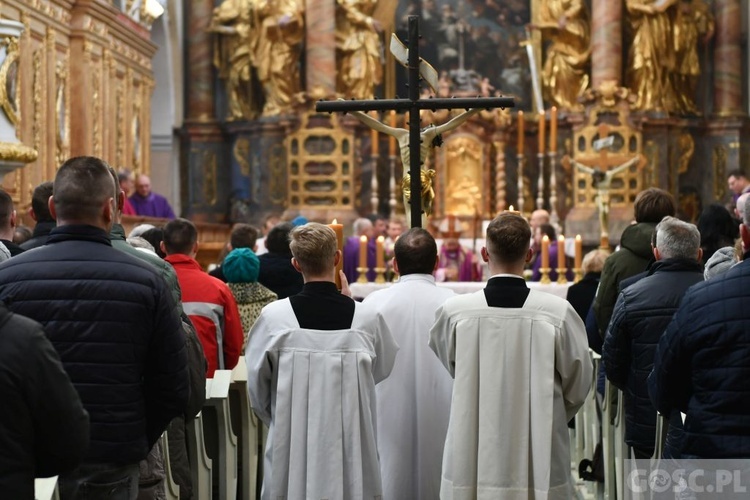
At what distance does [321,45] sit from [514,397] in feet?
50.1

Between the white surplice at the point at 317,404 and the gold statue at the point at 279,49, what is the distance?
1461 centimetres

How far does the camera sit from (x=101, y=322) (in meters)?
4.32

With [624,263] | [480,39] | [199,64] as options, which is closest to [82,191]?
[624,263]

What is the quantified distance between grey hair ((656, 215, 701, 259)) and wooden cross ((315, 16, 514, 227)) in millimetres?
1299

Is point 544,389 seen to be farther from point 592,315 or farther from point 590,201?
point 590,201

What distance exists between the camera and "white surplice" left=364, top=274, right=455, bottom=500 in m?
6.03

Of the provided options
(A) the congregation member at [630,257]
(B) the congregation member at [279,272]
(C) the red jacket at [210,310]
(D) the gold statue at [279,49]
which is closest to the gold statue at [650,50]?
(D) the gold statue at [279,49]

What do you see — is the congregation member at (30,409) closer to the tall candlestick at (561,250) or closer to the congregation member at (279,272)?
the congregation member at (279,272)

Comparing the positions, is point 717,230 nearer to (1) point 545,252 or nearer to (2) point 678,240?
(2) point 678,240

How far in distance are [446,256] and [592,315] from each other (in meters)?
6.13

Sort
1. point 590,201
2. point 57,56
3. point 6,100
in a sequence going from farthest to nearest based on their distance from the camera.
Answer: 1. point 590,201
2. point 57,56
3. point 6,100

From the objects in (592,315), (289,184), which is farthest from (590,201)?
(592,315)

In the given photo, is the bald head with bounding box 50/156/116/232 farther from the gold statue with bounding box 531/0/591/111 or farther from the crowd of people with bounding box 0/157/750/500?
the gold statue with bounding box 531/0/591/111

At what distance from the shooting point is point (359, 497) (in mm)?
5363
